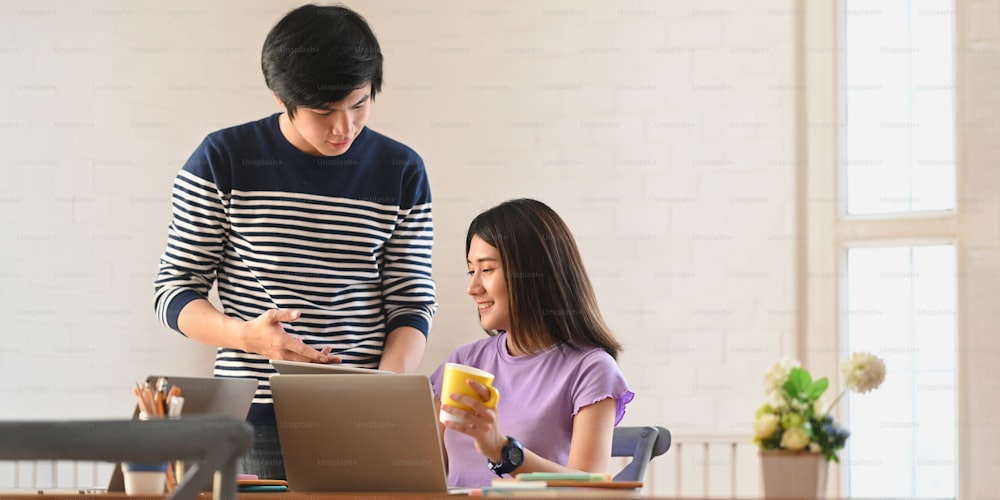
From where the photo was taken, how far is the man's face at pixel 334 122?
2012mm

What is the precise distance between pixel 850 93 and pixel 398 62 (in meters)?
1.36

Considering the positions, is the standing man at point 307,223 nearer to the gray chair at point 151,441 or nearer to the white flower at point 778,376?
the white flower at point 778,376

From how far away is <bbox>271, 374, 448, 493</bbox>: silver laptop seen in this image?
59.1 inches

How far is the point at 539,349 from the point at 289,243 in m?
0.49

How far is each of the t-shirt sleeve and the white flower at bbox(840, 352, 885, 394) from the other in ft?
1.89

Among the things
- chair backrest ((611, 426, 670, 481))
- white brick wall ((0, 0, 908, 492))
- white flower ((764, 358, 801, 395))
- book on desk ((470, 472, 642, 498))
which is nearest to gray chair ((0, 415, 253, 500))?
book on desk ((470, 472, 642, 498))

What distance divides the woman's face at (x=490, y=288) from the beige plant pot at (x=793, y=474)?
2.74 ft

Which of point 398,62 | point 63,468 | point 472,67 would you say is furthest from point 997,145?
point 63,468

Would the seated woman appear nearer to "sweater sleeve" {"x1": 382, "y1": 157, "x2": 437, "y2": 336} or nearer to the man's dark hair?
"sweater sleeve" {"x1": 382, "y1": 157, "x2": 437, "y2": 336}

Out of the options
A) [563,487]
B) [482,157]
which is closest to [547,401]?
[563,487]

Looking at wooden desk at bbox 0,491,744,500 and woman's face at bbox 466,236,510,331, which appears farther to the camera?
woman's face at bbox 466,236,510,331

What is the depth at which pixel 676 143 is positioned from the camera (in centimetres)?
342

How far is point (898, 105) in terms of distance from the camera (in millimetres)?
3381

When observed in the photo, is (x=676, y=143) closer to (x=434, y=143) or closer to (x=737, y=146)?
(x=737, y=146)
